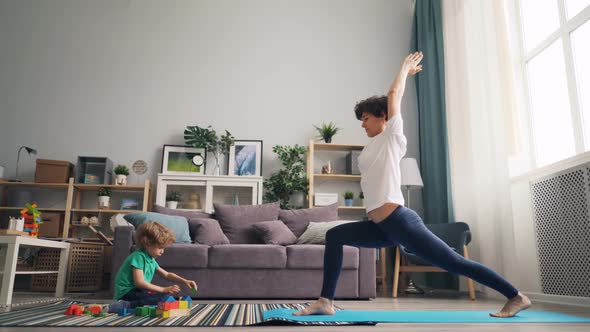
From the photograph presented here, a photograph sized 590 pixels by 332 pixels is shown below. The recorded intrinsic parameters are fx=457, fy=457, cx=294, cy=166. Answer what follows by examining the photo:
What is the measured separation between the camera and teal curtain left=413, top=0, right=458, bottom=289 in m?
4.85

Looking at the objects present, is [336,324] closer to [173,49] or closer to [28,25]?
[173,49]

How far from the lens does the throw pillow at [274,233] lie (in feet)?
12.7

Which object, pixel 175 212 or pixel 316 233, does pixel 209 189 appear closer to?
pixel 175 212

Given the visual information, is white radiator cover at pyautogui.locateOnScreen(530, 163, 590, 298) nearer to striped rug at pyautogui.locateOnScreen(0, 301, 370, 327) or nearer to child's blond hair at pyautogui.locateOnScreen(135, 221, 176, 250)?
striped rug at pyautogui.locateOnScreen(0, 301, 370, 327)

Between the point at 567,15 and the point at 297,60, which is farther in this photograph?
the point at 297,60

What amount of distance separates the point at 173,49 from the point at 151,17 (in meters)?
0.53

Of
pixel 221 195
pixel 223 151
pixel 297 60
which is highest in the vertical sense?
pixel 297 60

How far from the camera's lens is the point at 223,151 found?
5379 millimetres

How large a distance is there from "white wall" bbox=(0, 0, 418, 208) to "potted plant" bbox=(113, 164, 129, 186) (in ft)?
0.86

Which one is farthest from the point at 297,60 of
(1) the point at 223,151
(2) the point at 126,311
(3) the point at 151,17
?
(2) the point at 126,311

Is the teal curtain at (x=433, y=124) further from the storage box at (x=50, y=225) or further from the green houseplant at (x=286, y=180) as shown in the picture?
the storage box at (x=50, y=225)

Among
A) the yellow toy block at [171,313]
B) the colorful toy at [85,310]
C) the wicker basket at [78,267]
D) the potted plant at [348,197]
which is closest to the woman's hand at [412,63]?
the yellow toy block at [171,313]

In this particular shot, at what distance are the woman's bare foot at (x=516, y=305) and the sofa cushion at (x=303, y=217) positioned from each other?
219cm

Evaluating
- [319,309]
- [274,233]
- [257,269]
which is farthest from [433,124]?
[319,309]
